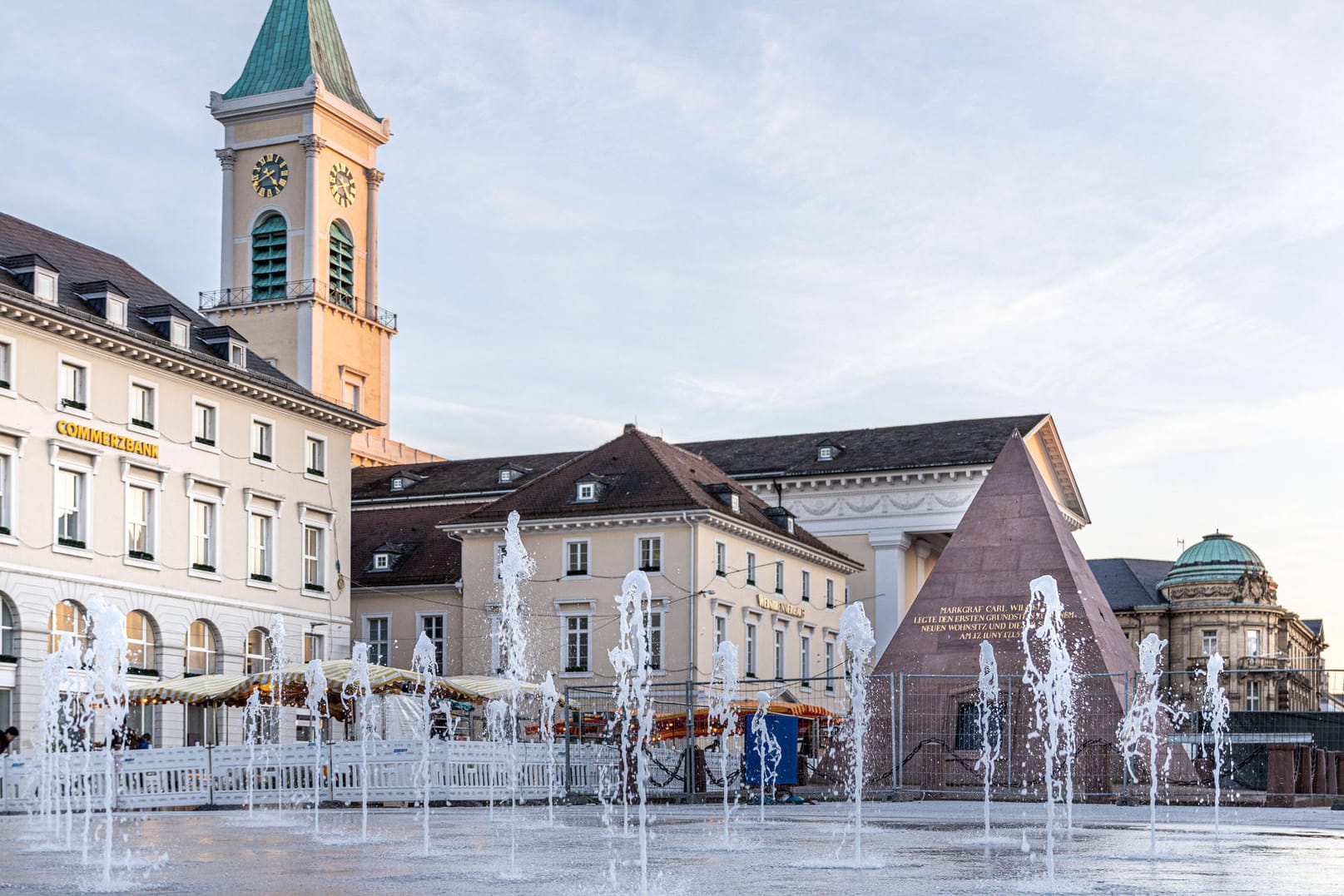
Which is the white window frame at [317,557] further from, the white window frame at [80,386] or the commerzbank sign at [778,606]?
the commerzbank sign at [778,606]

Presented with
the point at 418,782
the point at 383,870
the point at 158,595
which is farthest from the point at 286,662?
the point at 383,870

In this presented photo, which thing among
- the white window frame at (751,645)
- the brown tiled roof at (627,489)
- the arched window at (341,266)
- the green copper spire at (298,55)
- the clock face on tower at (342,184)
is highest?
the green copper spire at (298,55)

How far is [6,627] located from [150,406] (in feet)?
23.8

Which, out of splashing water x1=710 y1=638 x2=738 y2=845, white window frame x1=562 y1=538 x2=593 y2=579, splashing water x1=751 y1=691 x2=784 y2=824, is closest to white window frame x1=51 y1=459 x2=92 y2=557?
splashing water x1=710 y1=638 x2=738 y2=845

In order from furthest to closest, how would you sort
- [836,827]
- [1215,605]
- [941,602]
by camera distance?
[1215,605] < [941,602] < [836,827]

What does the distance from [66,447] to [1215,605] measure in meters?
79.2

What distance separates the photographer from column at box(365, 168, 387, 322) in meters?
75.2

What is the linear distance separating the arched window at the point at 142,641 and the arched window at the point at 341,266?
1179 inches

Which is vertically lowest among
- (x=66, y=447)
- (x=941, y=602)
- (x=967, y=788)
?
(x=967, y=788)

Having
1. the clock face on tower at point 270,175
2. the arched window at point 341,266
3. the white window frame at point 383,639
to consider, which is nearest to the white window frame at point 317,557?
the white window frame at point 383,639

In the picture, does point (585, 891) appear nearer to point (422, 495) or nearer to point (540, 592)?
point (540, 592)

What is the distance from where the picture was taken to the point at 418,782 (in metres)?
29.1

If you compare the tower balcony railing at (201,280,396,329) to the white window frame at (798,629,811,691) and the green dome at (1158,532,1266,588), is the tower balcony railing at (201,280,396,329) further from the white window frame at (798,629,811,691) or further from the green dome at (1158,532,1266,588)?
the green dome at (1158,532,1266,588)

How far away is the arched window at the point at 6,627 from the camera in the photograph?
130ft
